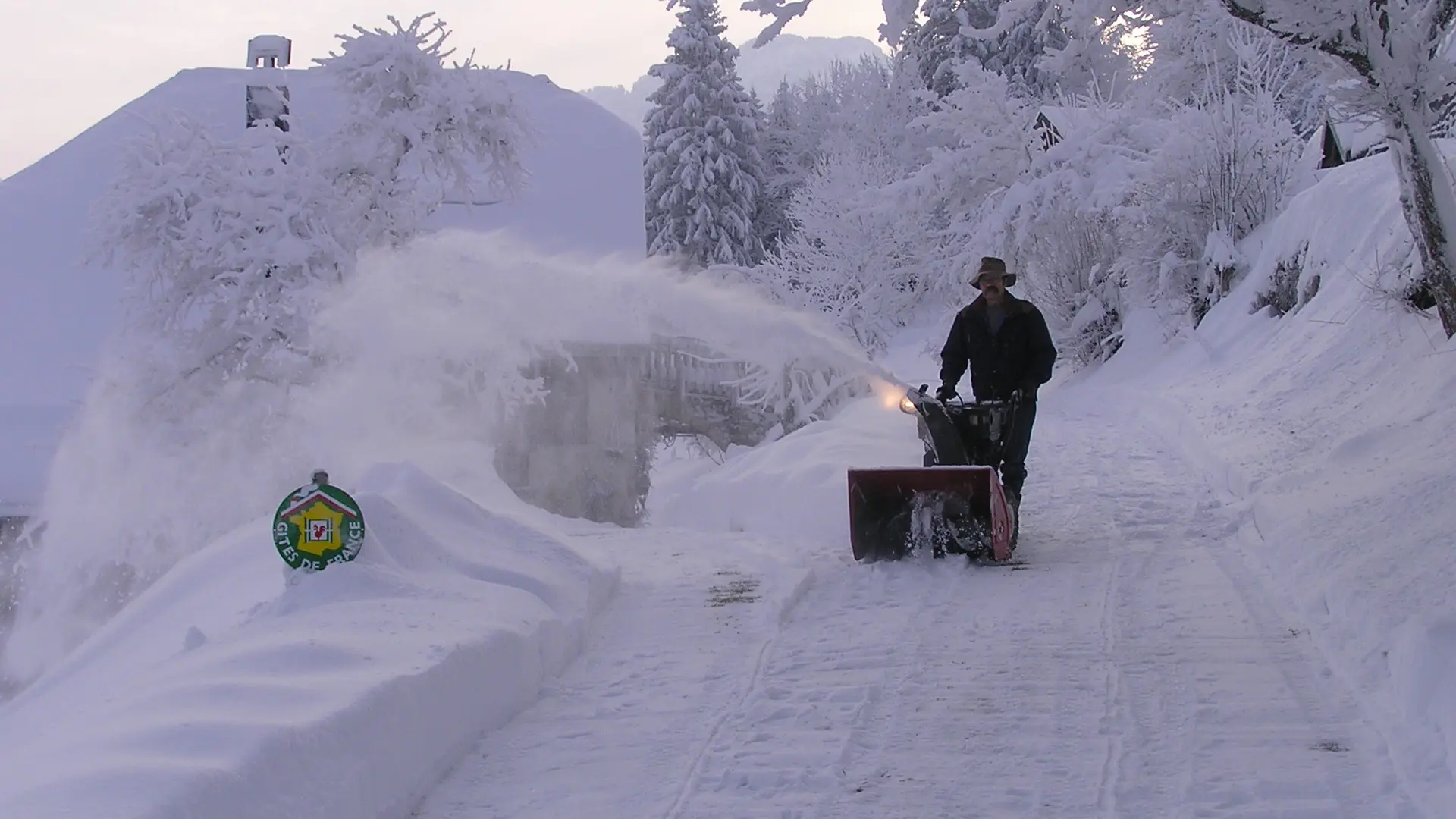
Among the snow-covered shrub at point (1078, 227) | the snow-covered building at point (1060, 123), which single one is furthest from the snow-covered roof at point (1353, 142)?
the snow-covered building at point (1060, 123)

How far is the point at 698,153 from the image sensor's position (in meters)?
45.8

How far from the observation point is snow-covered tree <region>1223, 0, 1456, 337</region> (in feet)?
24.0

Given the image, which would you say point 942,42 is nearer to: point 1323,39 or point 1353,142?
point 1353,142

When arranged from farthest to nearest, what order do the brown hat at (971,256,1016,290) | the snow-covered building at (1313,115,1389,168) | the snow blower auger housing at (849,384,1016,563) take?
the snow-covered building at (1313,115,1389,168), the brown hat at (971,256,1016,290), the snow blower auger housing at (849,384,1016,563)

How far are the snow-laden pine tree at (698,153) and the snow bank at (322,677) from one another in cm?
3759

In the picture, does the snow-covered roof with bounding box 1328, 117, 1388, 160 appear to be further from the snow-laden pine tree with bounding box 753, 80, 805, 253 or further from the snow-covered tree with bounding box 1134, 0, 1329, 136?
the snow-laden pine tree with bounding box 753, 80, 805, 253

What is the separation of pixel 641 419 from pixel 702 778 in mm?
20065

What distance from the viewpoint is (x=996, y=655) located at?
19.3 ft

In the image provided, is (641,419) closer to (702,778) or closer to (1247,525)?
(1247,525)

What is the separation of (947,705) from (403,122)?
16.8m

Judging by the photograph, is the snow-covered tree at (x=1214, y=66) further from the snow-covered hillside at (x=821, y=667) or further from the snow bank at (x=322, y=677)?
the snow bank at (x=322, y=677)

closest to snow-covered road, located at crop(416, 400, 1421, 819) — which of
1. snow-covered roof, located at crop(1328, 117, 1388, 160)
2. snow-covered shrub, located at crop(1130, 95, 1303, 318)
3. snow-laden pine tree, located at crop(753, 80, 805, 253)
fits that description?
snow-covered shrub, located at crop(1130, 95, 1303, 318)

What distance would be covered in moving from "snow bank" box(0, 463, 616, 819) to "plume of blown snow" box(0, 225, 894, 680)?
31.7 ft

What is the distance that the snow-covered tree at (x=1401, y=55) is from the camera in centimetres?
731
